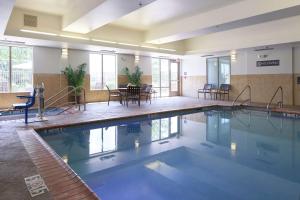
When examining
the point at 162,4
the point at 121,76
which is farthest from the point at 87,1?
the point at 121,76

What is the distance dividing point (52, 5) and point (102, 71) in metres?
4.74

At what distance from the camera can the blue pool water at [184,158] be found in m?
2.83

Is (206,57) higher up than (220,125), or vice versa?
(206,57)

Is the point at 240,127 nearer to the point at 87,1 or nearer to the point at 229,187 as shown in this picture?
the point at 229,187

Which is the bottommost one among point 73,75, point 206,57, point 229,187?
point 229,187

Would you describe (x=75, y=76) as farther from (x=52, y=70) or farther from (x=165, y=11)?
(x=165, y=11)

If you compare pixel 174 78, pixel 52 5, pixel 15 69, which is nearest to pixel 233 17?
pixel 52 5

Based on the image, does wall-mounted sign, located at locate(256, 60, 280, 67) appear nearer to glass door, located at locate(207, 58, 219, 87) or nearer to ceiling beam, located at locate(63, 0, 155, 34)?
glass door, located at locate(207, 58, 219, 87)

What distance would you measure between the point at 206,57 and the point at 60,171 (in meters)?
11.5

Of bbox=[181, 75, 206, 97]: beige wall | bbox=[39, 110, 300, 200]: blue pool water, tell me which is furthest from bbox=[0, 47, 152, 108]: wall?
bbox=[181, 75, 206, 97]: beige wall

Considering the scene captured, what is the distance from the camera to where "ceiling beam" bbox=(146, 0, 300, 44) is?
18.3 feet

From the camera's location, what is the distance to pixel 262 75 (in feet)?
35.5

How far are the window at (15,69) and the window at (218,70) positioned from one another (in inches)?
345

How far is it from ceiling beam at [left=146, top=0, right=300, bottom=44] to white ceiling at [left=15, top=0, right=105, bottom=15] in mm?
3496
